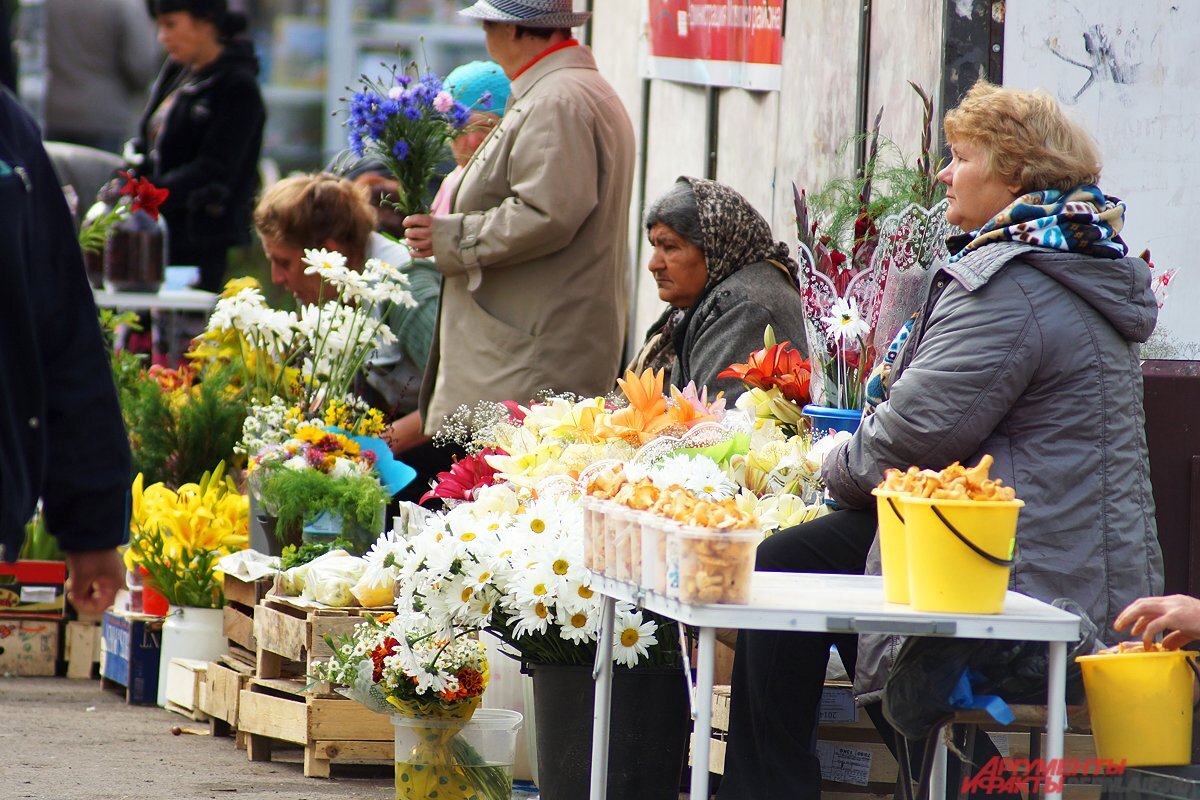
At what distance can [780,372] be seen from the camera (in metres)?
4.20

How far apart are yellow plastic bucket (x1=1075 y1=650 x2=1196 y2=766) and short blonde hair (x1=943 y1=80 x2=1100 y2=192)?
3.24 feet

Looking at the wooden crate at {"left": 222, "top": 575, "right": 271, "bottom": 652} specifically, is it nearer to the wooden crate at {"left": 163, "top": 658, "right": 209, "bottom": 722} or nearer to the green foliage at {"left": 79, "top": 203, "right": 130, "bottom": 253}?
the wooden crate at {"left": 163, "top": 658, "right": 209, "bottom": 722}

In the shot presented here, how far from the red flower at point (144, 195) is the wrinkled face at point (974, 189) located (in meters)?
4.13

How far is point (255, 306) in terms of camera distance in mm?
5621

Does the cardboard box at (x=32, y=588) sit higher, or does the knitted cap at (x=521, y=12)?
the knitted cap at (x=521, y=12)

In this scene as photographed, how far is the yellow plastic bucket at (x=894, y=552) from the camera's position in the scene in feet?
9.05

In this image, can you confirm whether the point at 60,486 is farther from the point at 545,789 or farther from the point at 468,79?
the point at 468,79

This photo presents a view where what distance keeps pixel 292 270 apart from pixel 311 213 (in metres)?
0.21

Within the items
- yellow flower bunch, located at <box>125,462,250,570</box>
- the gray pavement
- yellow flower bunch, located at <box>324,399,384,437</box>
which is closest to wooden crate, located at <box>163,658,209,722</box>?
the gray pavement

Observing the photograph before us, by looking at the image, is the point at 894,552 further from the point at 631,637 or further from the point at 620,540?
the point at 631,637

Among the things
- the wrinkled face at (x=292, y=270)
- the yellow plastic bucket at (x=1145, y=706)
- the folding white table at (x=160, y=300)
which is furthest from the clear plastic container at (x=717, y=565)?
the folding white table at (x=160, y=300)

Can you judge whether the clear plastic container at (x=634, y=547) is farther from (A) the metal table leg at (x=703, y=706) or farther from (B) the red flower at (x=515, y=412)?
(B) the red flower at (x=515, y=412)

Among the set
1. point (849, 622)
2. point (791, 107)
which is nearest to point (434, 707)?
point (849, 622)

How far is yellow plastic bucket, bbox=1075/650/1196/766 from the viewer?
9.29 feet
